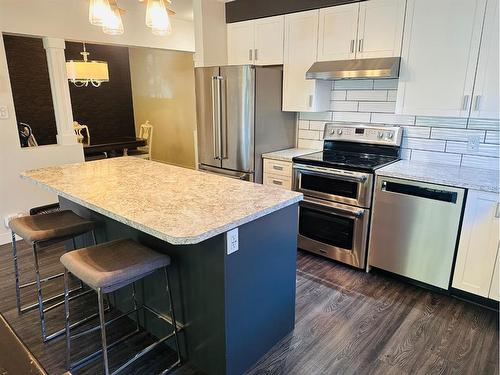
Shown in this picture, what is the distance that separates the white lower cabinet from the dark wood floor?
973mm

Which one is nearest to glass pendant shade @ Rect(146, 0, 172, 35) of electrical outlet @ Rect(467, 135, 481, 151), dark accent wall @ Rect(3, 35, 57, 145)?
electrical outlet @ Rect(467, 135, 481, 151)

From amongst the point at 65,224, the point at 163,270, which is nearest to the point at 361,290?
the point at 163,270

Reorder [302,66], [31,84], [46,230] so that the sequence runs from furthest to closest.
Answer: [31,84] → [302,66] → [46,230]

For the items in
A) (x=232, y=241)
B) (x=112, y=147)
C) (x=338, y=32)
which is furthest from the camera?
(x=112, y=147)

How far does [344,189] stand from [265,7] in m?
2.07

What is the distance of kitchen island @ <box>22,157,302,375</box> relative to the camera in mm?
1585

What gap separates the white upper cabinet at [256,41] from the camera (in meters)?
3.50

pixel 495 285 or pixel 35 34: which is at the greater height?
pixel 35 34

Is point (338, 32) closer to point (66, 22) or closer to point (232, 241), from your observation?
point (232, 241)

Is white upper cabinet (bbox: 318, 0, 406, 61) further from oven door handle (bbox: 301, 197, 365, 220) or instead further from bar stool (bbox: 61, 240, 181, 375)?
bar stool (bbox: 61, 240, 181, 375)

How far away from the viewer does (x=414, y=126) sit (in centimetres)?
306

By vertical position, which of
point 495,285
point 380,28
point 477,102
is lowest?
point 495,285

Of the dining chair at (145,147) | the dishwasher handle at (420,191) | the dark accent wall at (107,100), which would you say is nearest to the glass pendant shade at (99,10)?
the dishwasher handle at (420,191)

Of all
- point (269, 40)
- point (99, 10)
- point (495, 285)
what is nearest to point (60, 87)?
point (99, 10)
